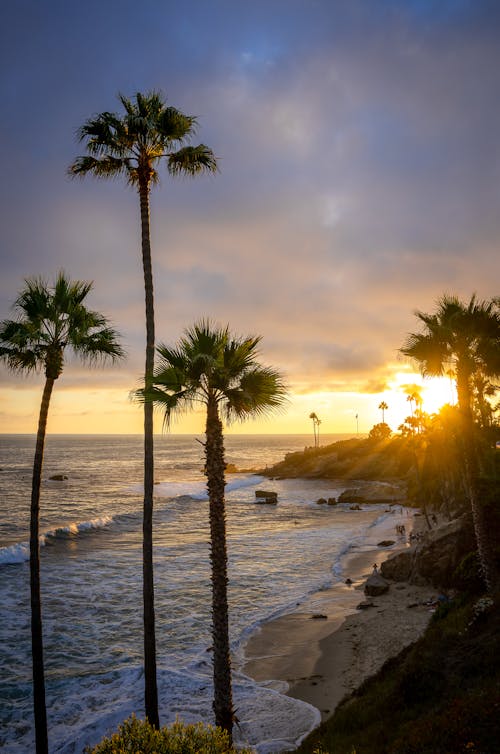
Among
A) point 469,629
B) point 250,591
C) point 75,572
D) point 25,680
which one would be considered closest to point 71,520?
point 75,572

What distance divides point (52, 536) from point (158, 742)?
1830 inches

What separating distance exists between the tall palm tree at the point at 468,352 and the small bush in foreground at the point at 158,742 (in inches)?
544

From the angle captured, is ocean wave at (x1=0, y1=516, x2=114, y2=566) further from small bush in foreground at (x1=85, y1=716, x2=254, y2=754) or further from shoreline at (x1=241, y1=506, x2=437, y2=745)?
small bush in foreground at (x1=85, y1=716, x2=254, y2=754)

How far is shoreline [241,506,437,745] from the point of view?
60.6 ft

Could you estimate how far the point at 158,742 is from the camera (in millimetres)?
7930

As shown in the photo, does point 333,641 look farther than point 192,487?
No

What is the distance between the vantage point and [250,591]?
30750mm

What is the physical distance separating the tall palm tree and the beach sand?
589 centimetres

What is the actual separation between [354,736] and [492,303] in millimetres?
14709

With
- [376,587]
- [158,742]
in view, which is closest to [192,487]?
[376,587]

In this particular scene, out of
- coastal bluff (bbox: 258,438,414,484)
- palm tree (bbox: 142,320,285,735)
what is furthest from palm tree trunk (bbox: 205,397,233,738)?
coastal bluff (bbox: 258,438,414,484)

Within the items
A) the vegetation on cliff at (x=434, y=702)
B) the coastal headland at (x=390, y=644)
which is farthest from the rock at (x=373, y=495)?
the vegetation on cliff at (x=434, y=702)

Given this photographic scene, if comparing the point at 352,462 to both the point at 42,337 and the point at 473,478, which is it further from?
the point at 42,337

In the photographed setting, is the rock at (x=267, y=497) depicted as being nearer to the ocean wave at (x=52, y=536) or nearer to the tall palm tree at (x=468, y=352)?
the ocean wave at (x=52, y=536)
